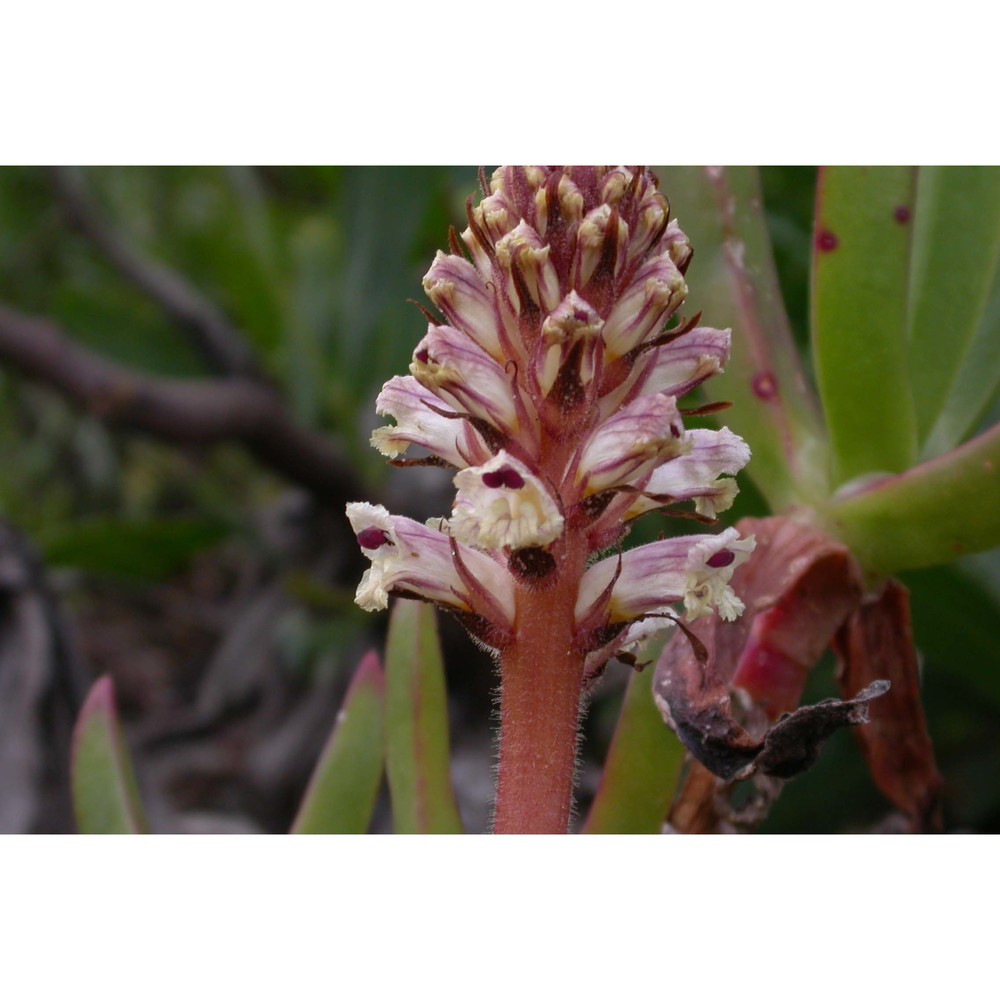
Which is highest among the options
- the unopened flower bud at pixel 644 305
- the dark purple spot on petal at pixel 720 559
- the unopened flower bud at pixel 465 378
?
the unopened flower bud at pixel 644 305

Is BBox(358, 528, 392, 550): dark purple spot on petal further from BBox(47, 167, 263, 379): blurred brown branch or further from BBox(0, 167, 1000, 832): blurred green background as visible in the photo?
BBox(47, 167, 263, 379): blurred brown branch

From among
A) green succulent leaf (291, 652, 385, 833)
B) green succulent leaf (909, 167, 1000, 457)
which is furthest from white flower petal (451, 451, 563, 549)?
green succulent leaf (909, 167, 1000, 457)

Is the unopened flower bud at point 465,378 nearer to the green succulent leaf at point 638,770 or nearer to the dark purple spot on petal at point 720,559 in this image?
the dark purple spot on petal at point 720,559

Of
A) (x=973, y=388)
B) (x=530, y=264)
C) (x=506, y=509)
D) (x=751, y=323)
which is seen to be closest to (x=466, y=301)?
(x=530, y=264)

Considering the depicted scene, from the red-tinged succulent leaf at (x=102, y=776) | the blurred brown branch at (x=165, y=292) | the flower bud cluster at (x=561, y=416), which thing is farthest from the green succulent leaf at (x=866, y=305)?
the blurred brown branch at (x=165, y=292)

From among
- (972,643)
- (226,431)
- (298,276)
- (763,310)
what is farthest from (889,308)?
(298,276)

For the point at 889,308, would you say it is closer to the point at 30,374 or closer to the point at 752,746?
the point at 752,746
